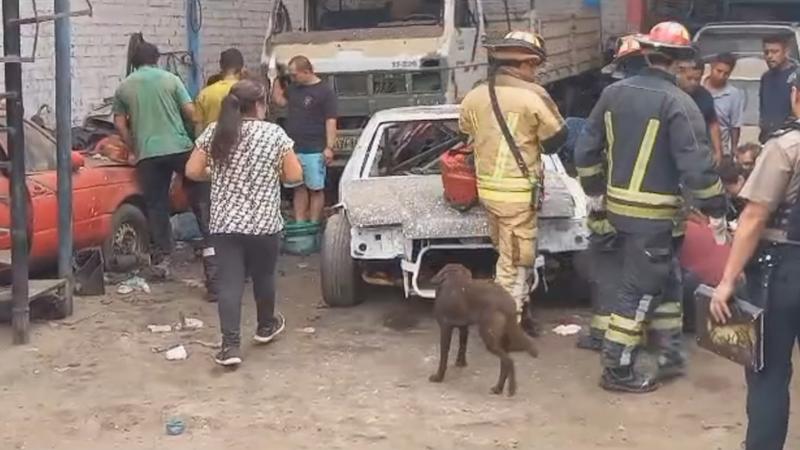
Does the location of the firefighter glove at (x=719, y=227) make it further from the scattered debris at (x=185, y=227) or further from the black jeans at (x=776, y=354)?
the scattered debris at (x=185, y=227)

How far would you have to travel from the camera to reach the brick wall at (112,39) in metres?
11.4

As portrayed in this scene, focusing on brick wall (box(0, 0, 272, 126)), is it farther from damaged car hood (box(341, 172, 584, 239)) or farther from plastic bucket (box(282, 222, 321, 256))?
damaged car hood (box(341, 172, 584, 239))

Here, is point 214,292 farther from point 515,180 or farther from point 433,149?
point 515,180

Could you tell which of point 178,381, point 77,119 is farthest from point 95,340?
point 77,119

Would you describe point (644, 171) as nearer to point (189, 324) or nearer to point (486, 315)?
point (486, 315)

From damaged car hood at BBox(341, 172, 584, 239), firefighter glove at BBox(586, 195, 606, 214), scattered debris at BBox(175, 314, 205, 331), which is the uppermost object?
firefighter glove at BBox(586, 195, 606, 214)

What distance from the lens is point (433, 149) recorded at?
9.07m

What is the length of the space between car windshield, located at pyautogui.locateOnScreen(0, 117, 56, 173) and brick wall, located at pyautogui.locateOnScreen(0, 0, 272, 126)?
2514 mm

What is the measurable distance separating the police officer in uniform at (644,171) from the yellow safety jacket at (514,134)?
1.60ft

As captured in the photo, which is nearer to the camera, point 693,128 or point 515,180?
point 693,128

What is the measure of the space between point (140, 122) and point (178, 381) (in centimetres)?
305

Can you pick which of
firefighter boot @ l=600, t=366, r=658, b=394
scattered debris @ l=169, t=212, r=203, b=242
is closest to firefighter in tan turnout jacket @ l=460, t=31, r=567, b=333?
firefighter boot @ l=600, t=366, r=658, b=394

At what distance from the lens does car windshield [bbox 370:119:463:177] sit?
8.82 meters

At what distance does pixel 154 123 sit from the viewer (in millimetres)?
9172
